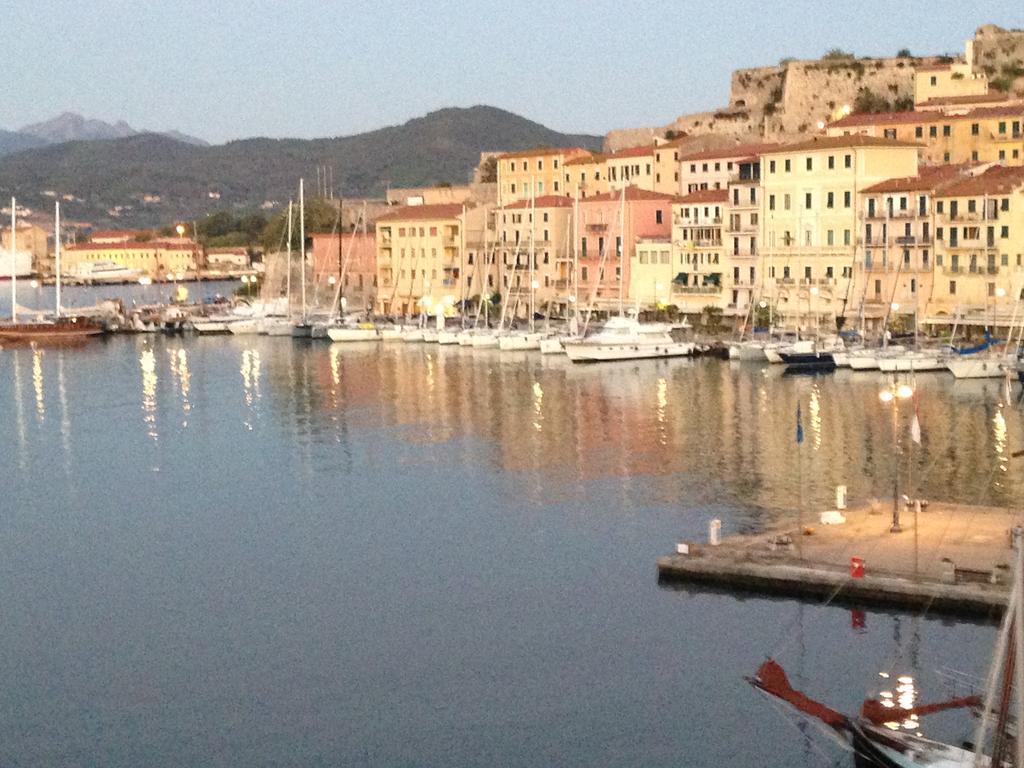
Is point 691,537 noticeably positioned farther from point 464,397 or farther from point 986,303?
point 986,303

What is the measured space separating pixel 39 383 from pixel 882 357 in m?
27.3

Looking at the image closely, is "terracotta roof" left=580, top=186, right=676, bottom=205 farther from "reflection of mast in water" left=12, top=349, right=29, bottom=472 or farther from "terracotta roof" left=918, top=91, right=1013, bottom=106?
"reflection of mast in water" left=12, top=349, right=29, bottom=472

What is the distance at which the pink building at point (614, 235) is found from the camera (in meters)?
71.7

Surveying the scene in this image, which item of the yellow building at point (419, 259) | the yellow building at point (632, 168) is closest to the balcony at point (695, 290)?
the yellow building at point (632, 168)

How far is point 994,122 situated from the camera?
67375 millimetres

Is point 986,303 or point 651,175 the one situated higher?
point 651,175

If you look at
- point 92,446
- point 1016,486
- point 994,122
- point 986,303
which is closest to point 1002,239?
point 986,303

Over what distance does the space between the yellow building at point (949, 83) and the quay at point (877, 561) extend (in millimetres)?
50316

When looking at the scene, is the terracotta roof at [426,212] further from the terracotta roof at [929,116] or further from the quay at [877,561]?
the quay at [877,561]

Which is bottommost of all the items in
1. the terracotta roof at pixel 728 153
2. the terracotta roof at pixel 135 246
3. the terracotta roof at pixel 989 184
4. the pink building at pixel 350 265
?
the pink building at pixel 350 265

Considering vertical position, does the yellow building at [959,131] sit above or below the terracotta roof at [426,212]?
above

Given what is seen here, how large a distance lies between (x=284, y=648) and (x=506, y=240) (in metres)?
55.9

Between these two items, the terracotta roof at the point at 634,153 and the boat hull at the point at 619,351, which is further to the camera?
the terracotta roof at the point at 634,153

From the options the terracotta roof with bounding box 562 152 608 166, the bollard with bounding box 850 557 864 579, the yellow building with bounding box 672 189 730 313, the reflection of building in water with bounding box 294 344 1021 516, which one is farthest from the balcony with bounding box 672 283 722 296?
the bollard with bounding box 850 557 864 579
